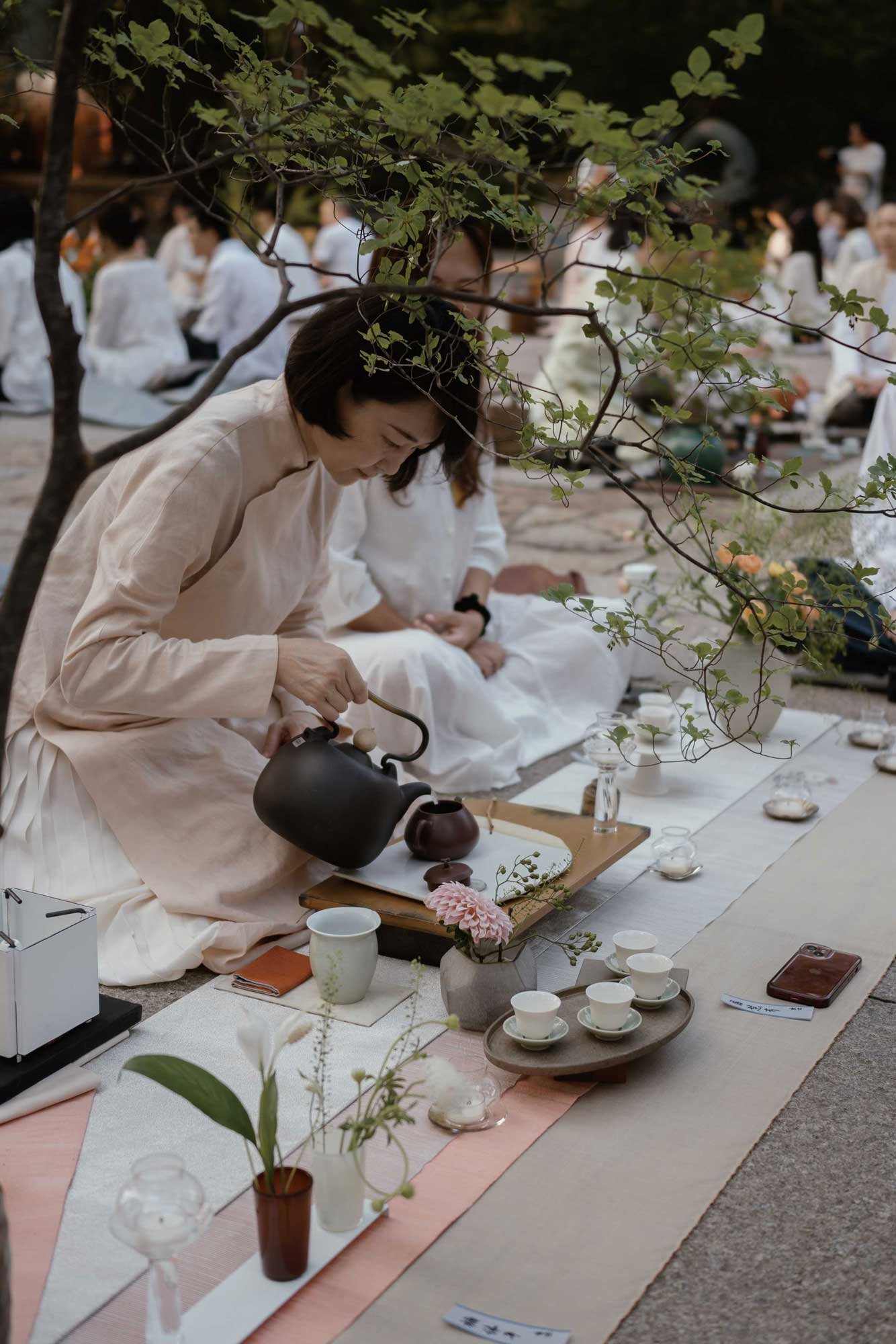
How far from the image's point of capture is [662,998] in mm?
2363

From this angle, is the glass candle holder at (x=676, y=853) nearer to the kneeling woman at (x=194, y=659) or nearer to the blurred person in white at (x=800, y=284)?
the kneeling woman at (x=194, y=659)

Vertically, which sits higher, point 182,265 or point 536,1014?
point 182,265

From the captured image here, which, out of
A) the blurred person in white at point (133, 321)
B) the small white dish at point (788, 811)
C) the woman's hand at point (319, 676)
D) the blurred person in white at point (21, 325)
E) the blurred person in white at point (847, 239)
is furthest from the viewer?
the blurred person in white at point (847, 239)

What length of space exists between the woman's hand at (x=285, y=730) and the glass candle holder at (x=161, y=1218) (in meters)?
1.33

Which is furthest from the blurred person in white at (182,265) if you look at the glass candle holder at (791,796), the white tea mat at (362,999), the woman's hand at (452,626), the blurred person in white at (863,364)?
the white tea mat at (362,999)

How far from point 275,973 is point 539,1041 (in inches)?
22.1

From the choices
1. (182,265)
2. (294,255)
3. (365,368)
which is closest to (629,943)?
(365,368)

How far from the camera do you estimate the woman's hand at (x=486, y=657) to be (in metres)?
4.00

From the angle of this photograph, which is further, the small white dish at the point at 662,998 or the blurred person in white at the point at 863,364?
the blurred person in white at the point at 863,364

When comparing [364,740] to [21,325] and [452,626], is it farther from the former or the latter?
[21,325]

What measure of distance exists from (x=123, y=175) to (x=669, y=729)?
13.4 metres

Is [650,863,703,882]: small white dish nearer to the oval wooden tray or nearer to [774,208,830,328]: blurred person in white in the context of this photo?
the oval wooden tray

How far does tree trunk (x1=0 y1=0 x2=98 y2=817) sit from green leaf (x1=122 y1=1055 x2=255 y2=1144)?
47cm

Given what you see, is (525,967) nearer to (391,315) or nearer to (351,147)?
(391,315)
